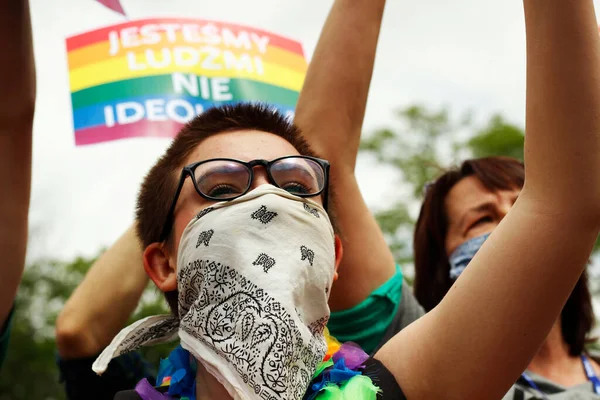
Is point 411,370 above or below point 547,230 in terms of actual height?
below

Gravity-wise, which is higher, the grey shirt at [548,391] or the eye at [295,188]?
the eye at [295,188]

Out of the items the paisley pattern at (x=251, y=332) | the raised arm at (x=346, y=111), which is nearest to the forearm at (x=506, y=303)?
the paisley pattern at (x=251, y=332)

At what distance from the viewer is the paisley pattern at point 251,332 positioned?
4.66 ft

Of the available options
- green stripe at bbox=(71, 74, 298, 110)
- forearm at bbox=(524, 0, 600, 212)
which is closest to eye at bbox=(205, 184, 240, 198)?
forearm at bbox=(524, 0, 600, 212)

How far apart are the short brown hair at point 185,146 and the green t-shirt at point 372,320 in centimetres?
47

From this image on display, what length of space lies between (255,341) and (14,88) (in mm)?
809

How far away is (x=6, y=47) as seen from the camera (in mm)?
1567

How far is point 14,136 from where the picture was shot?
1.63 metres

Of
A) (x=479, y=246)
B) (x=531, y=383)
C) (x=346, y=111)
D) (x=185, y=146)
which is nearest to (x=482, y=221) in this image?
(x=479, y=246)

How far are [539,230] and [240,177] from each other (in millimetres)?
701

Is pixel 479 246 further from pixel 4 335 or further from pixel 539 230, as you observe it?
pixel 4 335

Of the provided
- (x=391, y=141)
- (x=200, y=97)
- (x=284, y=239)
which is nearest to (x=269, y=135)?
(x=284, y=239)

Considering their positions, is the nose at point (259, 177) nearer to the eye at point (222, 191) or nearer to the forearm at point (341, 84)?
the eye at point (222, 191)

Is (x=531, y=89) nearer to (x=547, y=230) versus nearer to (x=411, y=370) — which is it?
(x=547, y=230)
